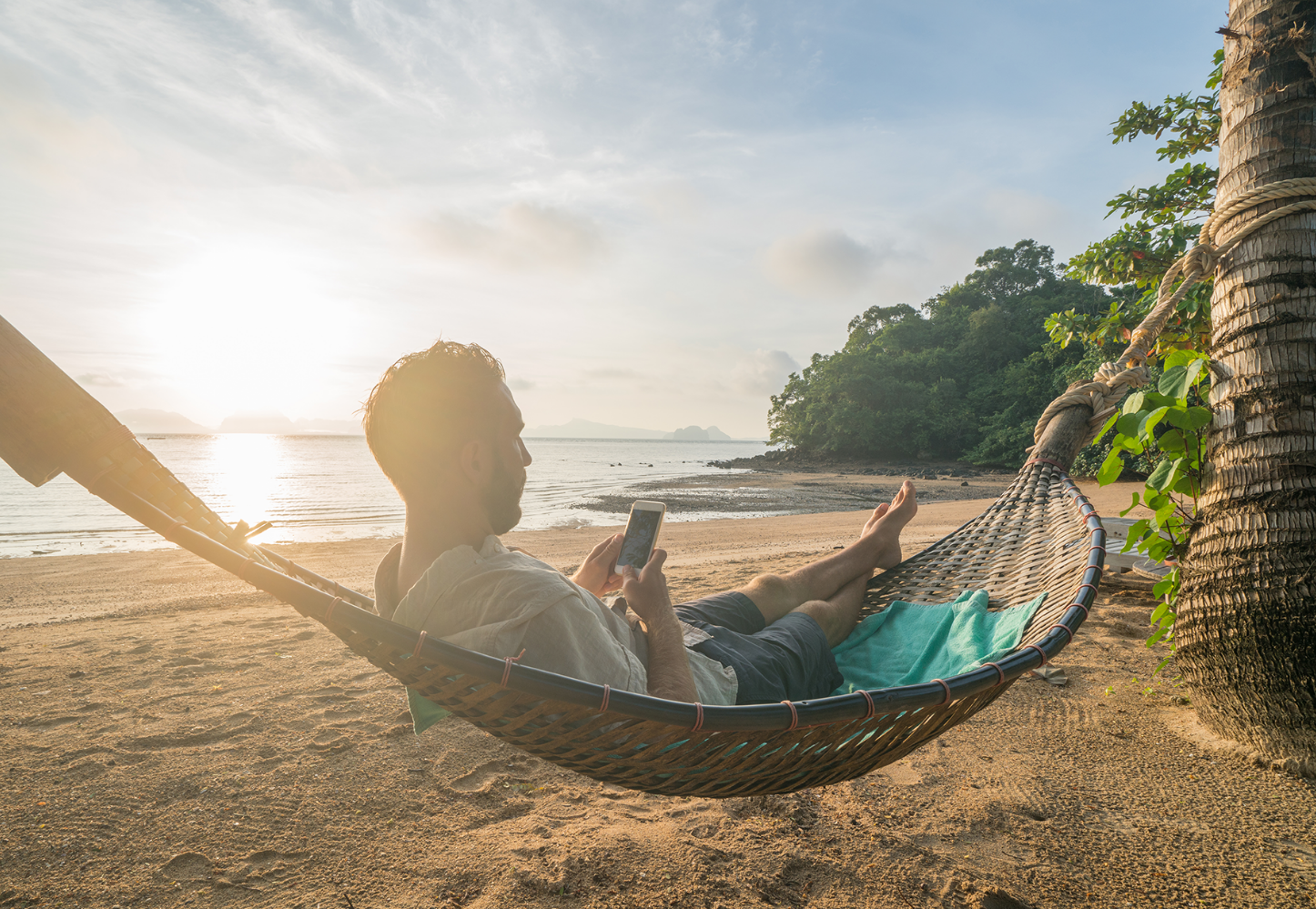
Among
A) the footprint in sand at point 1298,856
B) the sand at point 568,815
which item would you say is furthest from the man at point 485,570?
the footprint in sand at point 1298,856

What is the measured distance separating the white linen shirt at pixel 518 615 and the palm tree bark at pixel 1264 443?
196cm

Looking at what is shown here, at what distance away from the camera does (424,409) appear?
1642 millimetres

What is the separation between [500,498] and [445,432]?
221 mm

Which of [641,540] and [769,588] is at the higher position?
[641,540]

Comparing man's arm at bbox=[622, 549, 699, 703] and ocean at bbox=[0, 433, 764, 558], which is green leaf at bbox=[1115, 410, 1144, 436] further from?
ocean at bbox=[0, 433, 764, 558]

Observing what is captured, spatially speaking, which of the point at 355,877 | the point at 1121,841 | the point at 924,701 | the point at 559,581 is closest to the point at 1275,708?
the point at 1121,841

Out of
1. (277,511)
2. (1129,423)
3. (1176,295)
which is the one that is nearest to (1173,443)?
(1129,423)

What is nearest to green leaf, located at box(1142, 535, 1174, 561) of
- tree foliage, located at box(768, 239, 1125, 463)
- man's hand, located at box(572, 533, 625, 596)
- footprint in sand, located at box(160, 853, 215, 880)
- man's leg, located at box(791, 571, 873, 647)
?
man's leg, located at box(791, 571, 873, 647)

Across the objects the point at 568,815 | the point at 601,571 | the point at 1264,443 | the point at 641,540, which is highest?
the point at 1264,443

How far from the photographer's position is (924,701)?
1436 millimetres

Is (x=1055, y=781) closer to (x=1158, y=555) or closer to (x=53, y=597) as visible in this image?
(x=1158, y=555)

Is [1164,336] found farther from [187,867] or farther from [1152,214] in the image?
[187,867]

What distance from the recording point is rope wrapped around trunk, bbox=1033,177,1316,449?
2.05 metres

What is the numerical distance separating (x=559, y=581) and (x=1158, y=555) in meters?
2.27
